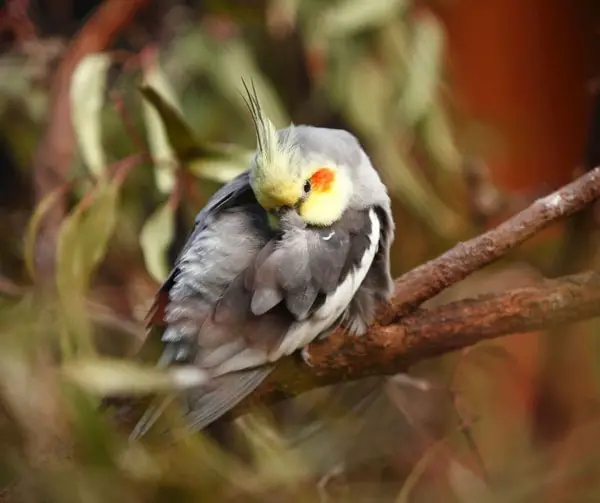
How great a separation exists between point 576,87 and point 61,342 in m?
1.21

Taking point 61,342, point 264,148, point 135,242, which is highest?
point 264,148

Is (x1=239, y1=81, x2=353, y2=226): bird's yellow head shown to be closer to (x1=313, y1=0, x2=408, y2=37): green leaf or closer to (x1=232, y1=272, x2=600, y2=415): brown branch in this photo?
(x1=232, y1=272, x2=600, y2=415): brown branch

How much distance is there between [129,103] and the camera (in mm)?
1207

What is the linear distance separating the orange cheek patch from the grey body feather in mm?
21

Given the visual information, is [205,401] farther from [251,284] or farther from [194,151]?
[194,151]

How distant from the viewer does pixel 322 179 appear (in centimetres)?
73

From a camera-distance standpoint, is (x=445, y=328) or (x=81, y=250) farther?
(x=81, y=250)

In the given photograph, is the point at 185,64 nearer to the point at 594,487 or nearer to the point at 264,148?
the point at 264,148

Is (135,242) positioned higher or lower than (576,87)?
higher

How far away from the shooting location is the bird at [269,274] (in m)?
0.68

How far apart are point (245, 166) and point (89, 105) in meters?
0.24

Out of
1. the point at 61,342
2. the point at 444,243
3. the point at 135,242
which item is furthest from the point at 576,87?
the point at 61,342

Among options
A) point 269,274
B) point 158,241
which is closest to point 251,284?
point 269,274

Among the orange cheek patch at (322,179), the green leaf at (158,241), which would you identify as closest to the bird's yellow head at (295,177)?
the orange cheek patch at (322,179)
